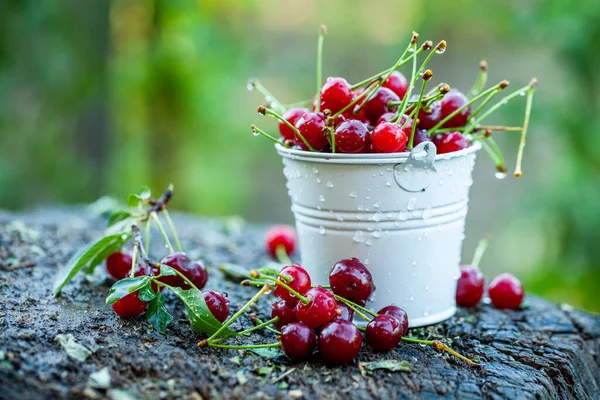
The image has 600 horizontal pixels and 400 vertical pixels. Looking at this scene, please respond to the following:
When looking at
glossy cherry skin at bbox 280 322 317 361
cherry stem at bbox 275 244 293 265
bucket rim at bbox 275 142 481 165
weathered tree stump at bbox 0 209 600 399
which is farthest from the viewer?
cherry stem at bbox 275 244 293 265

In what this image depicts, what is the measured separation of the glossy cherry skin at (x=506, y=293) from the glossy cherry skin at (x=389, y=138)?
629 millimetres

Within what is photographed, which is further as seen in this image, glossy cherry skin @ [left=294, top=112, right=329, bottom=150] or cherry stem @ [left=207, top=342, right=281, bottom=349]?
glossy cherry skin @ [left=294, top=112, right=329, bottom=150]

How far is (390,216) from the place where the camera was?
1.47 metres

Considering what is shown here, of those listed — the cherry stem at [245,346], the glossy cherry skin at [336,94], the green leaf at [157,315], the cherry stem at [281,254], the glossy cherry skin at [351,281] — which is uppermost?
the glossy cherry skin at [336,94]

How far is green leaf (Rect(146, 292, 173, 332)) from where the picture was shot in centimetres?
137

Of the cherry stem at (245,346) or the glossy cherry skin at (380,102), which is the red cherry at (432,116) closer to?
the glossy cherry skin at (380,102)

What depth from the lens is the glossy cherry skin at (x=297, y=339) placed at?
1.28 m

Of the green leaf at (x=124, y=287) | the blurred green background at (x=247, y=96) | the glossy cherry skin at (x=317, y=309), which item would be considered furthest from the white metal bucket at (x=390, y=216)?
the blurred green background at (x=247, y=96)

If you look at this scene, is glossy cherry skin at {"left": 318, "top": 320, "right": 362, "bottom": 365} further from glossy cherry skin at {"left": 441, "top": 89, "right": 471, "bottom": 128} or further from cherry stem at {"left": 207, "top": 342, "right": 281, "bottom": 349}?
glossy cherry skin at {"left": 441, "top": 89, "right": 471, "bottom": 128}

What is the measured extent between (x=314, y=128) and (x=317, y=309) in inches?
16.2

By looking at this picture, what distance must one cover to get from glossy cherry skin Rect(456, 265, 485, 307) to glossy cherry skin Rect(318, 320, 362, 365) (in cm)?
59

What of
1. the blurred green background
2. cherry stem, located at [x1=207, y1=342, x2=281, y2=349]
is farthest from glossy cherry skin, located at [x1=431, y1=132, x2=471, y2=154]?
the blurred green background

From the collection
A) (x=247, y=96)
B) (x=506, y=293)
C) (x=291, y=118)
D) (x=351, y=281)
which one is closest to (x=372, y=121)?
(x=291, y=118)

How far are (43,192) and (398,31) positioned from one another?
312cm
